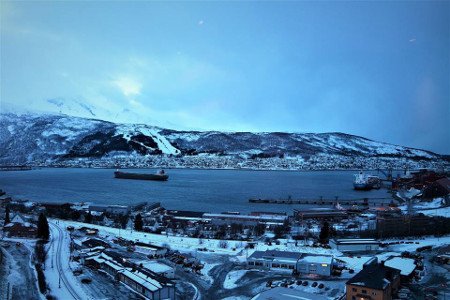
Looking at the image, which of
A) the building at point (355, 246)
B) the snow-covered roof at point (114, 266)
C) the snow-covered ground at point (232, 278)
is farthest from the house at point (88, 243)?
the building at point (355, 246)

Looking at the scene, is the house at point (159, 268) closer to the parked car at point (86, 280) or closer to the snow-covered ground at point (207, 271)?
the snow-covered ground at point (207, 271)

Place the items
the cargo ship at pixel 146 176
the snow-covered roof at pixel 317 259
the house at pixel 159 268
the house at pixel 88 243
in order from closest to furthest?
the house at pixel 159 268
the snow-covered roof at pixel 317 259
the house at pixel 88 243
the cargo ship at pixel 146 176

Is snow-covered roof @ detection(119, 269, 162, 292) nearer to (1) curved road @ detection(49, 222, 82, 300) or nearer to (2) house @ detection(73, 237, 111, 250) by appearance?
(1) curved road @ detection(49, 222, 82, 300)

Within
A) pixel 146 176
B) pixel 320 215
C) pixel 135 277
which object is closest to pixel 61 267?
pixel 135 277

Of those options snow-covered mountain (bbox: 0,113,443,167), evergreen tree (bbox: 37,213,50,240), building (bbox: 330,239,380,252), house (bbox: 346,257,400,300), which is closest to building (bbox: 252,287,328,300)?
house (bbox: 346,257,400,300)

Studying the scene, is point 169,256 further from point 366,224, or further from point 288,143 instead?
point 288,143

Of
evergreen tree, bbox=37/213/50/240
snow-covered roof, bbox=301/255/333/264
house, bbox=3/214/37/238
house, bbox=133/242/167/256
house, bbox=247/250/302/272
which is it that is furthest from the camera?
house, bbox=3/214/37/238
